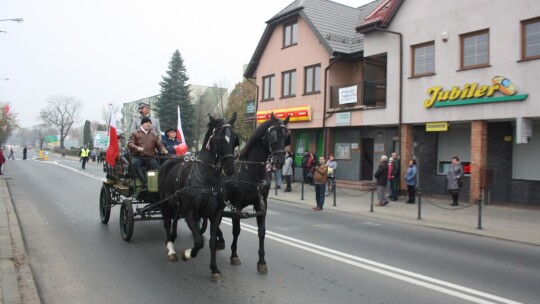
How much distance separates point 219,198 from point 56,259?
10.0 feet

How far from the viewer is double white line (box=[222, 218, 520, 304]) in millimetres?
5629

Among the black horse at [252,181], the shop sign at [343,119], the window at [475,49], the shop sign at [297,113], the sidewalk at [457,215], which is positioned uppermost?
the window at [475,49]

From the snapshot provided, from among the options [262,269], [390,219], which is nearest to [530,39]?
[390,219]

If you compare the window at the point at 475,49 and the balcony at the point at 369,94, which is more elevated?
the window at the point at 475,49

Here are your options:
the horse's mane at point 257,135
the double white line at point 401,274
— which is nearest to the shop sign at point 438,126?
the double white line at point 401,274

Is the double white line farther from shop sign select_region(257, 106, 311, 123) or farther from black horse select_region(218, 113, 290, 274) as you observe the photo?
shop sign select_region(257, 106, 311, 123)

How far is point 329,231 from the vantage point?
10.5 meters

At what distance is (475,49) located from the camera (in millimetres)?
16984

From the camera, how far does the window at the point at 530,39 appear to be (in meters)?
15.2

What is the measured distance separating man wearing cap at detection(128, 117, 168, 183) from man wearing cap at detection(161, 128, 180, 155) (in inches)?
29.9

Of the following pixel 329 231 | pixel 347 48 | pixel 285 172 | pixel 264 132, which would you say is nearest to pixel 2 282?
pixel 264 132

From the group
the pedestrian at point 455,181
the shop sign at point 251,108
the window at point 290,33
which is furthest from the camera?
the shop sign at point 251,108

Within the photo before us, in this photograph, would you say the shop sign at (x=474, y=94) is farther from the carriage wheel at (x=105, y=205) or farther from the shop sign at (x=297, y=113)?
the carriage wheel at (x=105, y=205)

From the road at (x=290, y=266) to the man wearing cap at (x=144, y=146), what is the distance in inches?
56.6
